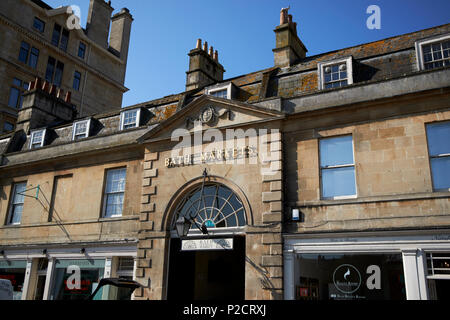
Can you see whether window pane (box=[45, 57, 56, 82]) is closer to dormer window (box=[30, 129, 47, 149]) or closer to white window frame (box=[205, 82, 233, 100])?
dormer window (box=[30, 129, 47, 149])

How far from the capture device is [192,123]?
15.0m

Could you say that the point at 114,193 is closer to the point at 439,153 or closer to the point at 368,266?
the point at 368,266

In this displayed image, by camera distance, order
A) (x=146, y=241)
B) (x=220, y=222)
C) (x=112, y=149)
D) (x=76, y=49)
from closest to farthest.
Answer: (x=220, y=222) → (x=146, y=241) → (x=112, y=149) → (x=76, y=49)

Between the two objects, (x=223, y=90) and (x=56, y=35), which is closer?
(x=223, y=90)

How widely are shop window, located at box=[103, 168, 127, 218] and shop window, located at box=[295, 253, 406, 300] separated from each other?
803cm

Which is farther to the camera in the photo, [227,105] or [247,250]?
[227,105]

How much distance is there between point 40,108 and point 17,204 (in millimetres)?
5853

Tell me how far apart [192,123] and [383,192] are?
723 centimetres


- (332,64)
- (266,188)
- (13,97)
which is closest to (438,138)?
(332,64)

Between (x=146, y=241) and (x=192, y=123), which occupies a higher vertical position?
(x=192, y=123)

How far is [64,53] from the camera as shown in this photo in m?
37.0

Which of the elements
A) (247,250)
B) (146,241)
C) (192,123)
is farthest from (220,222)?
(192,123)

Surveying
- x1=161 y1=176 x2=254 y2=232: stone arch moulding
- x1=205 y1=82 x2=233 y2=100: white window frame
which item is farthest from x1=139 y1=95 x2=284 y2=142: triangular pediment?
x1=161 y1=176 x2=254 y2=232: stone arch moulding
